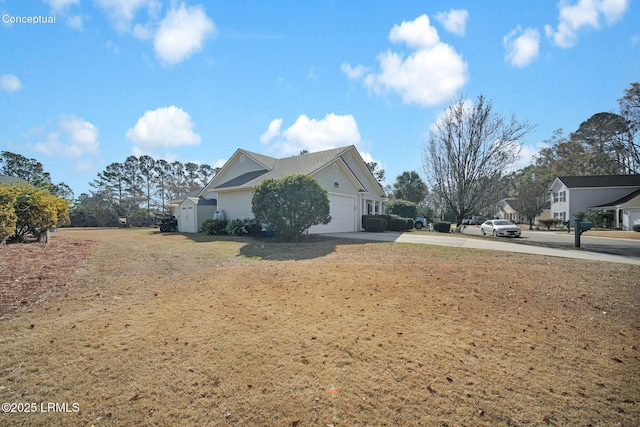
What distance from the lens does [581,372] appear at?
3146 millimetres

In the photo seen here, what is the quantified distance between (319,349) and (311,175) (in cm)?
1448

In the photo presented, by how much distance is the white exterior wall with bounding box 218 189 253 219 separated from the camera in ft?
63.0

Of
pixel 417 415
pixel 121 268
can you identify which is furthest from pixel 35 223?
pixel 417 415

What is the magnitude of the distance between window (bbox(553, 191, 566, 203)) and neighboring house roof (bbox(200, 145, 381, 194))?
29.8 meters

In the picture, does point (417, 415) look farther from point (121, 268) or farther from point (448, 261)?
point (121, 268)

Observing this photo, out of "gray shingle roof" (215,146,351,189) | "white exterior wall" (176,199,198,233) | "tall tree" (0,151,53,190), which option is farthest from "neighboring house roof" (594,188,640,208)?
"tall tree" (0,151,53,190)

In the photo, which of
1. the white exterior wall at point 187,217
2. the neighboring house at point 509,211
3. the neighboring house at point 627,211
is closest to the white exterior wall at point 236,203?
the white exterior wall at point 187,217

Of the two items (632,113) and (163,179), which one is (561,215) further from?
(163,179)

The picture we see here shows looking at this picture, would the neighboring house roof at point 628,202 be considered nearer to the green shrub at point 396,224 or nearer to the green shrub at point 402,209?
the green shrub at point 402,209

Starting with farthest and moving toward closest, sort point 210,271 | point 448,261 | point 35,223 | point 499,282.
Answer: point 35,223, point 448,261, point 210,271, point 499,282

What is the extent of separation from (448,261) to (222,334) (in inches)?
305

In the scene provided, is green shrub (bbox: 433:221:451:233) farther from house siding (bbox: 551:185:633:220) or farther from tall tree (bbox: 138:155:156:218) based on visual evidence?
tall tree (bbox: 138:155:156:218)

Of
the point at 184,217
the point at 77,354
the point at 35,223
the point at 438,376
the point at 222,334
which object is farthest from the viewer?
the point at 184,217

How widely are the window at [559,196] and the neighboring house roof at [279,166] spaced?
29757mm
